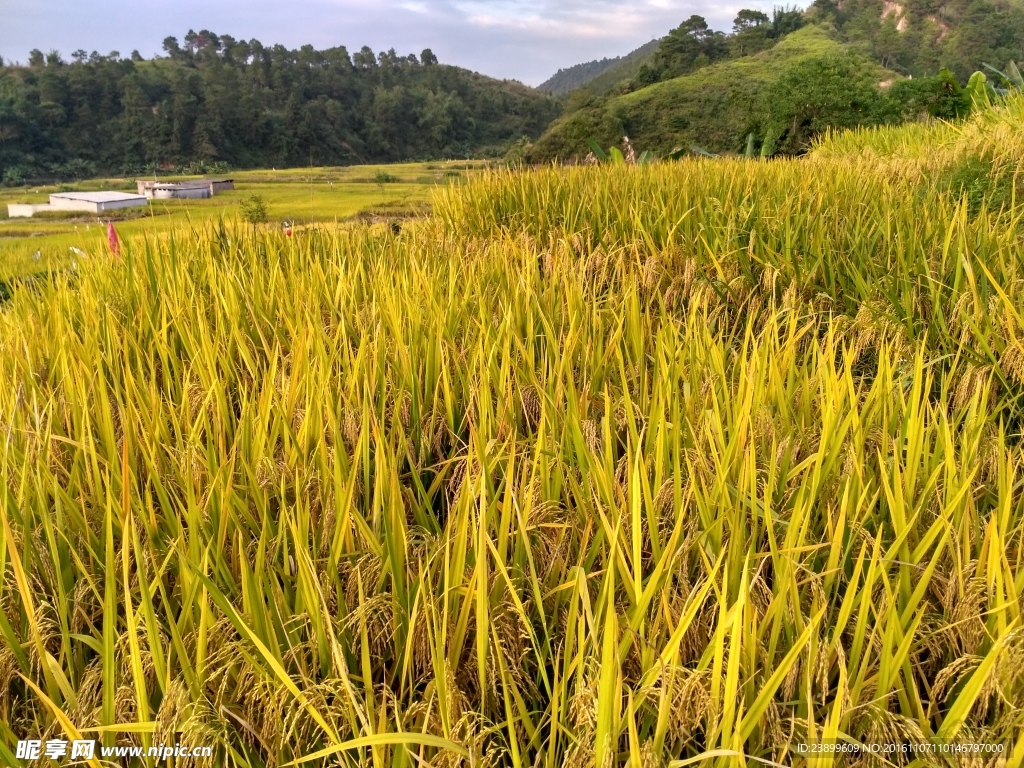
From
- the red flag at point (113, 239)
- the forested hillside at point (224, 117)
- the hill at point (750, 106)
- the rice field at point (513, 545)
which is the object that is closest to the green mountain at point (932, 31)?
the hill at point (750, 106)

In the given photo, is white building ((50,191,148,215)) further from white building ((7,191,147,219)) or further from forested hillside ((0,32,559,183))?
Answer: forested hillside ((0,32,559,183))

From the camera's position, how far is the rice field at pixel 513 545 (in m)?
0.77

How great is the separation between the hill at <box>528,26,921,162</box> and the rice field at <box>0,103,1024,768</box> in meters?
5.31

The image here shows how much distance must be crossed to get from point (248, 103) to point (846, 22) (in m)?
53.7

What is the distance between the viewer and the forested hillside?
43.8 m

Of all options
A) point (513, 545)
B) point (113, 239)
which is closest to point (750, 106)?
point (113, 239)

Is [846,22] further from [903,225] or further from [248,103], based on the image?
[903,225]

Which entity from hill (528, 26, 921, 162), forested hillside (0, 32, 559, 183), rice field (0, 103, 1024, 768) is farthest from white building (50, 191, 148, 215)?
rice field (0, 103, 1024, 768)

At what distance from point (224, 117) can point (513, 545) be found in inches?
2185

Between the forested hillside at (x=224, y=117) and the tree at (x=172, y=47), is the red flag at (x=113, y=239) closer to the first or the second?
the forested hillside at (x=224, y=117)

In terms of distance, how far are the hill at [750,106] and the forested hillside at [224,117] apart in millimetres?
11043

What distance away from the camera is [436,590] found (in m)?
0.97

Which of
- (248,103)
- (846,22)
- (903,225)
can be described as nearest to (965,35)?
(846,22)

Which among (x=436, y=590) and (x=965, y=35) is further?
(x=965, y=35)
